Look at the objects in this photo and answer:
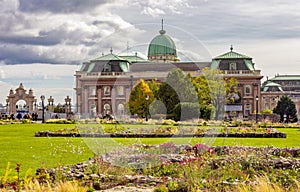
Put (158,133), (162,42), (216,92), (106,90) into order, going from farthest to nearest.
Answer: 1. (106,90)
2. (216,92)
3. (158,133)
4. (162,42)

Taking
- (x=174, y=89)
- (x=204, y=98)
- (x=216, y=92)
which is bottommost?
(x=204, y=98)

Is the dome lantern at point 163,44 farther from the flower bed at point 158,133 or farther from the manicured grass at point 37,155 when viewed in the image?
the manicured grass at point 37,155

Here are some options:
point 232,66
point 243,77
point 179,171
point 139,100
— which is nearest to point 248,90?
point 243,77

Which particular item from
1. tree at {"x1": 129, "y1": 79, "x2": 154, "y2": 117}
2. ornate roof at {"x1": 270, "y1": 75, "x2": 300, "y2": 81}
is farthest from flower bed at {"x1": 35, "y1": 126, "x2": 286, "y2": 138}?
ornate roof at {"x1": 270, "y1": 75, "x2": 300, "y2": 81}

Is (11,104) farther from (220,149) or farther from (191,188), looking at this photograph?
(191,188)

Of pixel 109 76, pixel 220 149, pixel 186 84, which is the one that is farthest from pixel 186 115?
pixel 109 76

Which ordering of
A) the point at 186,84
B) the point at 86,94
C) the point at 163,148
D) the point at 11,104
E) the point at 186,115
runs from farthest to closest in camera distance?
the point at 11,104 < the point at 86,94 < the point at 186,84 < the point at 186,115 < the point at 163,148

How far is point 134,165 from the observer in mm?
13703

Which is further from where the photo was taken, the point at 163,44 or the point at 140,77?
the point at 140,77

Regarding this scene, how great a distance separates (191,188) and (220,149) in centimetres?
709

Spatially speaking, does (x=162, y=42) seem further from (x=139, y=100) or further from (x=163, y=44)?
(x=139, y=100)

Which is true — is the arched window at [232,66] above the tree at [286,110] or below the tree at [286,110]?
above

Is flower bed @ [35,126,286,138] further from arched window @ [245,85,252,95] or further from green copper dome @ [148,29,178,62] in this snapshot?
arched window @ [245,85,252,95]

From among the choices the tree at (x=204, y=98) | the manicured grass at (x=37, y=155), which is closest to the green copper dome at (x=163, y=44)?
the manicured grass at (x=37, y=155)
